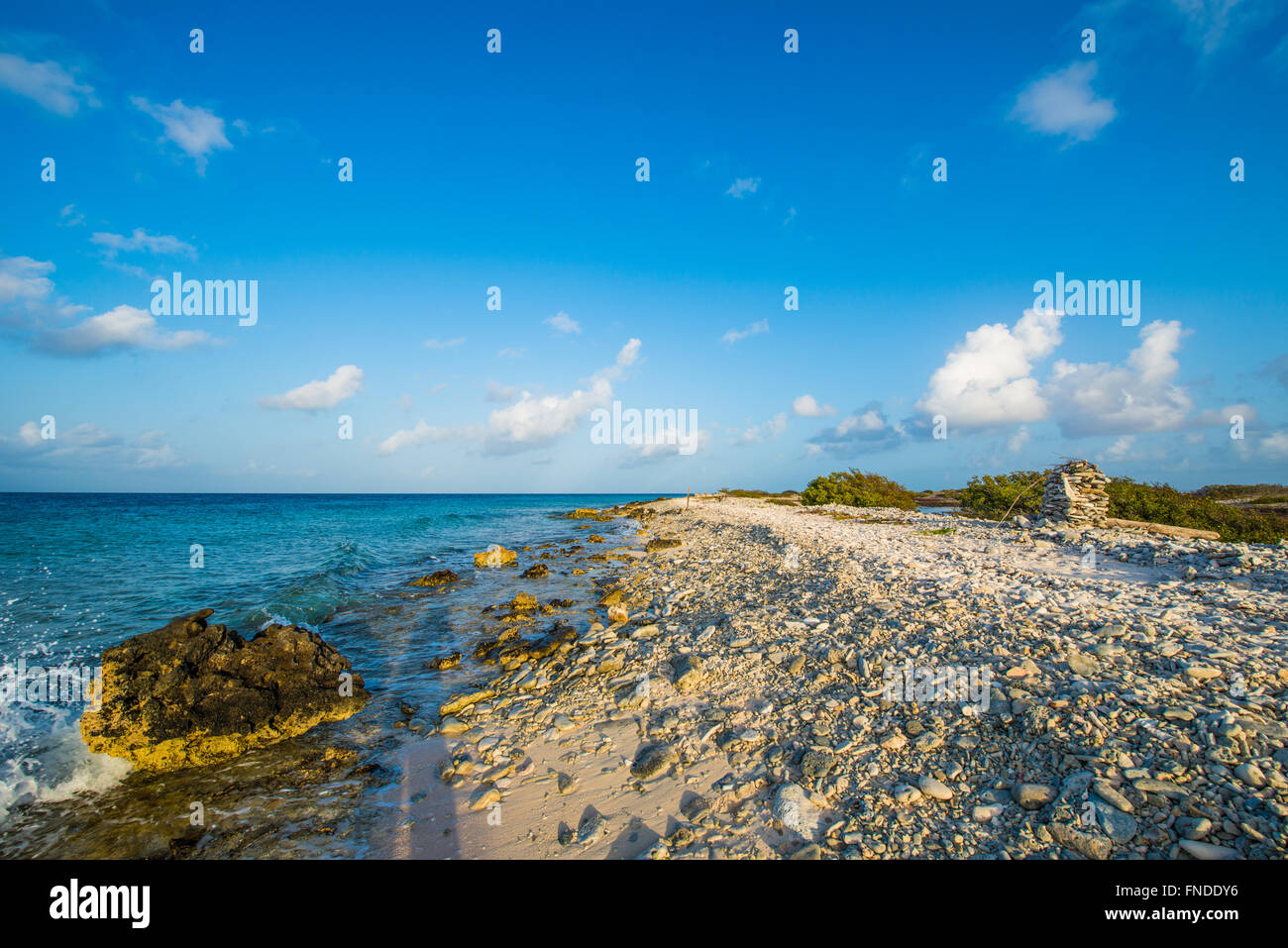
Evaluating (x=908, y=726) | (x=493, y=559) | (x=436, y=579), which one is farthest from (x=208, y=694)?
(x=493, y=559)

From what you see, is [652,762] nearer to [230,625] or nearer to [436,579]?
[230,625]

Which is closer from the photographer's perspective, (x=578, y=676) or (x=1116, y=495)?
(x=578, y=676)

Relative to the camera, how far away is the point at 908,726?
5988mm

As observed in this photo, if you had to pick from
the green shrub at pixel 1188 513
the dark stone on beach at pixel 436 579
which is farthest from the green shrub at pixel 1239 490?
the dark stone on beach at pixel 436 579

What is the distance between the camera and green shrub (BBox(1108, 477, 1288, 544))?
19.4 meters

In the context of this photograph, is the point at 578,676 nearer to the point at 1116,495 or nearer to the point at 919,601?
the point at 919,601

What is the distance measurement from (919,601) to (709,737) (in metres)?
5.95

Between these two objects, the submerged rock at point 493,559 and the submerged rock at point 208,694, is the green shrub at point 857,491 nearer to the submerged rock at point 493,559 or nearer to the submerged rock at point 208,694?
the submerged rock at point 493,559

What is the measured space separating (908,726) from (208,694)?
10.4 metres

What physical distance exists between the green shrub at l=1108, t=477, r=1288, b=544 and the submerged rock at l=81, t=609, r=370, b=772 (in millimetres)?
29795

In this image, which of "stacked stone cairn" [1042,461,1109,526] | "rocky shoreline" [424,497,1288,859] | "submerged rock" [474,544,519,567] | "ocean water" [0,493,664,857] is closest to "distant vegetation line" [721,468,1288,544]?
"stacked stone cairn" [1042,461,1109,526]

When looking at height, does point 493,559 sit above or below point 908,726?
below
